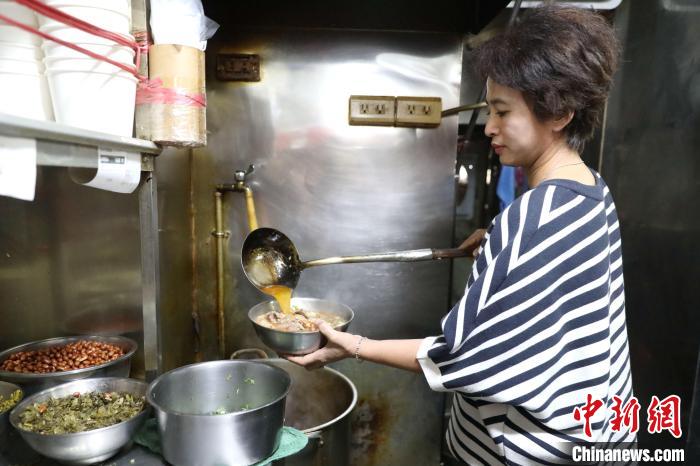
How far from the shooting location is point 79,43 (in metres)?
1.08

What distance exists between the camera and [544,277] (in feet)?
3.82

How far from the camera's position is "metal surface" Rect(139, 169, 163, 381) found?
1.50m

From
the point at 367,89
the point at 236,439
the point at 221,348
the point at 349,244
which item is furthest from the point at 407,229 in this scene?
the point at 236,439

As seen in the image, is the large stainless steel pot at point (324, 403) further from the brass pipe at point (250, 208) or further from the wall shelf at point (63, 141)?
the wall shelf at point (63, 141)

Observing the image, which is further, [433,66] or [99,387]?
[433,66]

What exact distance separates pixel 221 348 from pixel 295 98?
1.66 metres

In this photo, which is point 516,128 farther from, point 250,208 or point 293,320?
point 250,208

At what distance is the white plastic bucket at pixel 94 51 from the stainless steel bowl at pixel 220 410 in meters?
0.99

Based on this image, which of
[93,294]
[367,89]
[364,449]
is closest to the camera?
[93,294]

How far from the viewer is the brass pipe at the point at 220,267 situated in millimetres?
2627

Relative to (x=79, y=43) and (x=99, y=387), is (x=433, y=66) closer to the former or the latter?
(x=79, y=43)

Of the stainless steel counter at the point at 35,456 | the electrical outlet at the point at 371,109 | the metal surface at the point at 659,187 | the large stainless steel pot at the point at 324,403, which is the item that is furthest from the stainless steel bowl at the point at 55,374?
the metal surface at the point at 659,187

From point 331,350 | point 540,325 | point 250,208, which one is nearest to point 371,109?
point 250,208

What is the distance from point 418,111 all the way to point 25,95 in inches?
79.3
